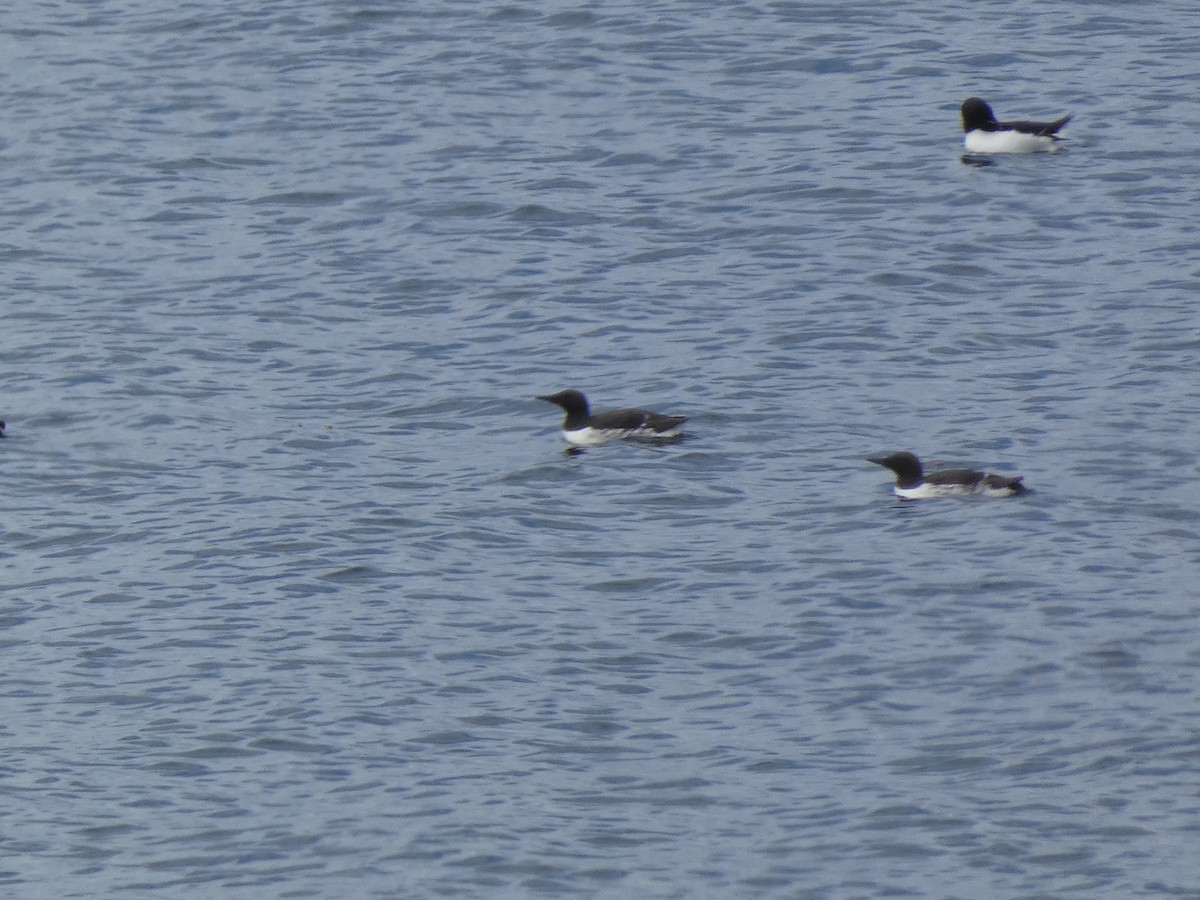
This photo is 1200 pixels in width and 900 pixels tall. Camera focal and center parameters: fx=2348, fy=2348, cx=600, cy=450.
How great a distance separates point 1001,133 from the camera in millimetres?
26453

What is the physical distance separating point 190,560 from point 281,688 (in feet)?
8.13

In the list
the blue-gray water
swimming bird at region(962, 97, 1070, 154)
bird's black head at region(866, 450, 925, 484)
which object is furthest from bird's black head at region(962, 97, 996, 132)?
bird's black head at region(866, 450, 925, 484)

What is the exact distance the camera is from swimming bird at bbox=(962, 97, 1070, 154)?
1040 inches

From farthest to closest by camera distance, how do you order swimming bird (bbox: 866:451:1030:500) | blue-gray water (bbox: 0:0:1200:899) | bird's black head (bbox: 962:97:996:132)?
bird's black head (bbox: 962:97:996:132) → swimming bird (bbox: 866:451:1030:500) → blue-gray water (bbox: 0:0:1200:899)

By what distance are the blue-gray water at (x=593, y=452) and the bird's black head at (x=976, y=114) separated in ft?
2.48

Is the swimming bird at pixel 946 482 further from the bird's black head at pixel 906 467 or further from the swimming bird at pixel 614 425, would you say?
the swimming bird at pixel 614 425

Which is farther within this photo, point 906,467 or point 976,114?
point 976,114

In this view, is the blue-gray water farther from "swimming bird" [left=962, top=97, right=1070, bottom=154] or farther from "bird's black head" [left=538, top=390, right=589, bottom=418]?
"swimming bird" [left=962, top=97, right=1070, bottom=154]

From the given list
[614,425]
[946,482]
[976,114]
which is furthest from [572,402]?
[976,114]

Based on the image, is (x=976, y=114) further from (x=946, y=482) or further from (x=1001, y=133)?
(x=946, y=482)

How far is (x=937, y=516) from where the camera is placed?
1762 centimetres

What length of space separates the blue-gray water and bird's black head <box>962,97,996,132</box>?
0.76 metres

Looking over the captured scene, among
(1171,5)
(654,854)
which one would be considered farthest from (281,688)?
(1171,5)

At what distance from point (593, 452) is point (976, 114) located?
9450 millimetres
